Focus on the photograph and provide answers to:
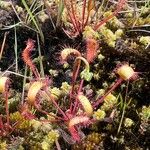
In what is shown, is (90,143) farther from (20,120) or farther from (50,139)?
(20,120)

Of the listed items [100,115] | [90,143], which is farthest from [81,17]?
[90,143]

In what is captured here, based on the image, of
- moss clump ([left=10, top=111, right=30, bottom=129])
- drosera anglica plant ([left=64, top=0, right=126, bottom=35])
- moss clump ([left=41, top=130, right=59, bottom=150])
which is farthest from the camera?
drosera anglica plant ([left=64, top=0, right=126, bottom=35])

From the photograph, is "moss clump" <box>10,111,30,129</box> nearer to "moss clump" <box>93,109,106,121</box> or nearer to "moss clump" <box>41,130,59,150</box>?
"moss clump" <box>41,130,59,150</box>

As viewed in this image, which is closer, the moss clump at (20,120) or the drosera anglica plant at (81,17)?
the moss clump at (20,120)

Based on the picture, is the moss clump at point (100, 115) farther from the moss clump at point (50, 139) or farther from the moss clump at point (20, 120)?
the moss clump at point (20, 120)

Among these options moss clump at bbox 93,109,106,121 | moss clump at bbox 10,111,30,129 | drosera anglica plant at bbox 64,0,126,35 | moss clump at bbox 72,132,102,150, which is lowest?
moss clump at bbox 72,132,102,150

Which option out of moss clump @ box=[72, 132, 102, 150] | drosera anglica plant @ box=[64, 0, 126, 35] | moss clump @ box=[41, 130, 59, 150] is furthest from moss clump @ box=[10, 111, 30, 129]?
drosera anglica plant @ box=[64, 0, 126, 35]

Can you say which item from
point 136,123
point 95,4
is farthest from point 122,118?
point 95,4

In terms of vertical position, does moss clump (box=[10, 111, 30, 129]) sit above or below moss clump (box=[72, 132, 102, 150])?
above

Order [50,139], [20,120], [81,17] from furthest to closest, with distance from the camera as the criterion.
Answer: [81,17] < [20,120] < [50,139]

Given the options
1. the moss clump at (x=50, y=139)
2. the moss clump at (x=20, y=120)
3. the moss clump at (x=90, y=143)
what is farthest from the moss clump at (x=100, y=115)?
the moss clump at (x=20, y=120)

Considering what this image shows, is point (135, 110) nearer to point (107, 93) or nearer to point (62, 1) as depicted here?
point (107, 93)

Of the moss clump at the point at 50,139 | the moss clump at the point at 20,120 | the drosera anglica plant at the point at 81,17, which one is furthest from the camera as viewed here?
the drosera anglica plant at the point at 81,17
